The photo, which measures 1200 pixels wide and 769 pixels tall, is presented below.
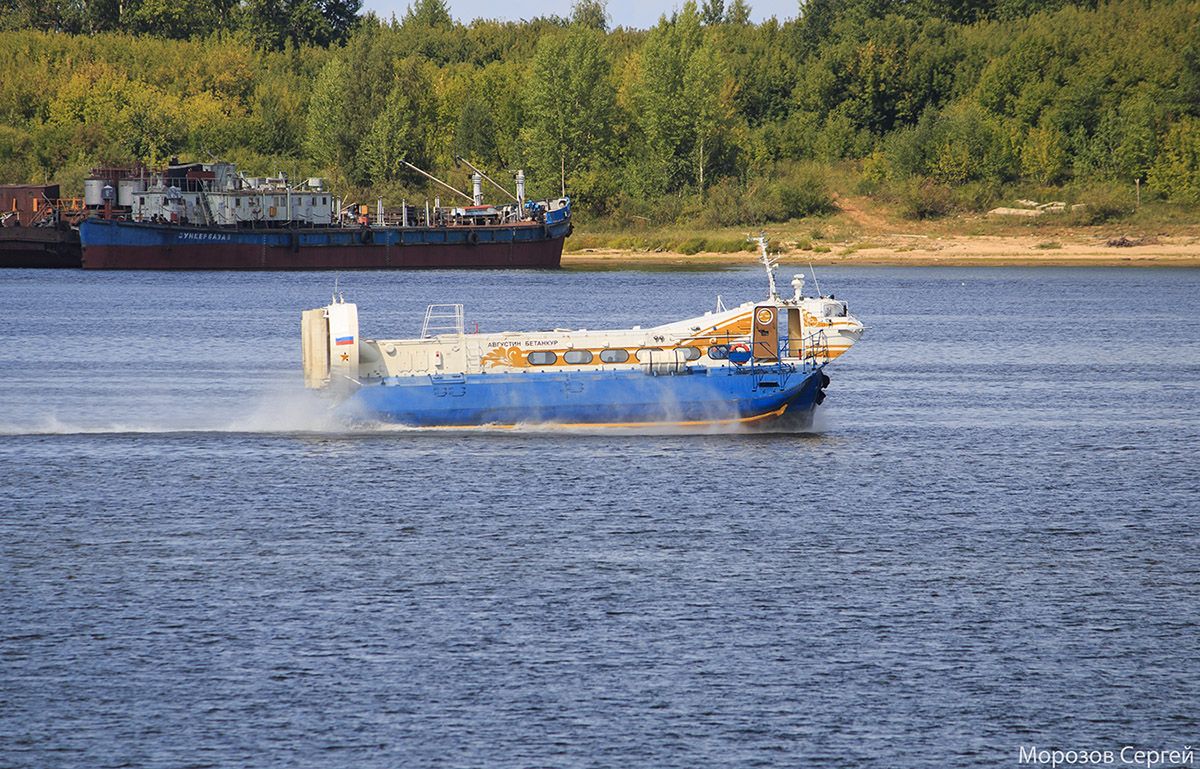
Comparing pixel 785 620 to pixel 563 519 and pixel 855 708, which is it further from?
pixel 563 519

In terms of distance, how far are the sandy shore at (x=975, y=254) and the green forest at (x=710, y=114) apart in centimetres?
485

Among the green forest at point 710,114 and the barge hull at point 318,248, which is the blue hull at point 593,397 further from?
the green forest at point 710,114

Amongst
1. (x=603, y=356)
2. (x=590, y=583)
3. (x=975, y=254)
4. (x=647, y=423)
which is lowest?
(x=590, y=583)

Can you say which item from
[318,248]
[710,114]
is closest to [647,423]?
[318,248]

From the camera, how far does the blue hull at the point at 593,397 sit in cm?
3675

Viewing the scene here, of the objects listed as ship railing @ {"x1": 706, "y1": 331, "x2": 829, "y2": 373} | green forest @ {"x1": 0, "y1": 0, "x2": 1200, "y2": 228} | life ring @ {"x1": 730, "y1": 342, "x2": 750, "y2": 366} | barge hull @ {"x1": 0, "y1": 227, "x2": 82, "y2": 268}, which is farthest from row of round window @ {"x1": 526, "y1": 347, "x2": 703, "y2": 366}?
green forest @ {"x1": 0, "y1": 0, "x2": 1200, "y2": 228}

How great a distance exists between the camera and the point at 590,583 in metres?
24.1

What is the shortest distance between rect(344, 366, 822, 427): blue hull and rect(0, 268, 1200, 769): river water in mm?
768

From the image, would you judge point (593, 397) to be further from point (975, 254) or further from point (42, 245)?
point (42, 245)

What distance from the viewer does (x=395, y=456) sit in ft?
117

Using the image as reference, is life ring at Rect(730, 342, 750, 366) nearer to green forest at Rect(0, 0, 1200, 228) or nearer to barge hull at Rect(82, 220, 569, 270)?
barge hull at Rect(82, 220, 569, 270)

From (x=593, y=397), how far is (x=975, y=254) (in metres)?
84.3

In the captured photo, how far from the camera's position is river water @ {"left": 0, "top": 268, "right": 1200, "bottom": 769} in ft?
58.6

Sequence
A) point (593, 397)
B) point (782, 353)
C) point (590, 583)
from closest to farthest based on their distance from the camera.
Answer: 1. point (590, 583)
2. point (593, 397)
3. point (782, 353)
